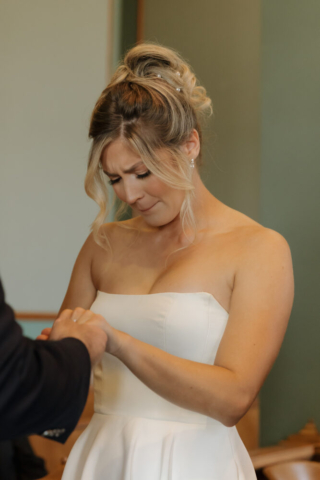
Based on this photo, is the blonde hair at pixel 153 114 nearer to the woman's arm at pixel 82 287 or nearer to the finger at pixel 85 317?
the woman's arm at pixel 82 287

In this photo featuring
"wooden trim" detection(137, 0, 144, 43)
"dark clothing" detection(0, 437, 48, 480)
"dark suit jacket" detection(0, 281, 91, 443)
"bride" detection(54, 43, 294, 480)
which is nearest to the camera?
"dark suit jacket" detection(0, 281, 91, 443)

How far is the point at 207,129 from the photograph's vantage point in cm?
330

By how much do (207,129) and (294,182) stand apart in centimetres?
71

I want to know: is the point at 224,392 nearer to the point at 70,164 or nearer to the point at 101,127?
the point at 101,127

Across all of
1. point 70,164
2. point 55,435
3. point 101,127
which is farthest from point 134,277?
point 70,164

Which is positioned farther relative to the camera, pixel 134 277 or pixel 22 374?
pixel 134 277

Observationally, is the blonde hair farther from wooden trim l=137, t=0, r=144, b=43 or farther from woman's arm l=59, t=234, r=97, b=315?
wooden trim l=137, t=0, r=144, b=43

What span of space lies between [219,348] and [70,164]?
8.09ft

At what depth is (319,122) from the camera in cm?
284

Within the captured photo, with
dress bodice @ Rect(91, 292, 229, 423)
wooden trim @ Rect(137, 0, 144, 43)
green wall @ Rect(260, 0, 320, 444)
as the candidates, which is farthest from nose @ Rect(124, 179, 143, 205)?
wooden trim @ Rect(137, 0, 144, 43)

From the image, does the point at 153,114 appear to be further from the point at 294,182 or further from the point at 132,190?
the point at 294,182

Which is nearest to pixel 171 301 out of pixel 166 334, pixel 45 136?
pixel 166 334

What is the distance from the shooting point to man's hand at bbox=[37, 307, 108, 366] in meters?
1.12

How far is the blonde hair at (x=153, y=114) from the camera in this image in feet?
5.11
